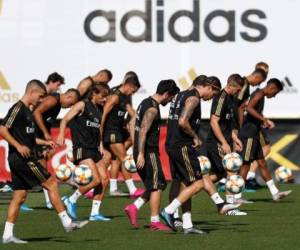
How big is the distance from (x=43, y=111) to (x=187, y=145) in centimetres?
414

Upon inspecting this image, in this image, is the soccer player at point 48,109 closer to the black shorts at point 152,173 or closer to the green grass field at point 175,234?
the green grass field at point 175,234

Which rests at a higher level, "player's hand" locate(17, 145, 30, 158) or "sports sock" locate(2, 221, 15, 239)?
"player's hand" locate(17, 145, 30, 158)

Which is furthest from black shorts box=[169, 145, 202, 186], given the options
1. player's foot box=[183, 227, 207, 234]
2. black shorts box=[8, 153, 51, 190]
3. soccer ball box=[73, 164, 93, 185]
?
soccer ball box=[73, 164, 93, 185]

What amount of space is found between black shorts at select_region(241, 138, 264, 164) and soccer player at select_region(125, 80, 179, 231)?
4.50 metres

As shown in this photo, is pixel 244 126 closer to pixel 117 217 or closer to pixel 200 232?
pixel 117 217

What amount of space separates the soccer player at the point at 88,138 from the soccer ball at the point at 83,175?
77mm

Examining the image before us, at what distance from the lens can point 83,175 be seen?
63.6 ft

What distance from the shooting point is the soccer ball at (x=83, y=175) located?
19266 millimetres

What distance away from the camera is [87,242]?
52.9ft

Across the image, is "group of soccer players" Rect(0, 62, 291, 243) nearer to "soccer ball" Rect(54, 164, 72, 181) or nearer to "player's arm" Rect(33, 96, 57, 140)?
"player's arm" Rect(33, 96, 57, 140)

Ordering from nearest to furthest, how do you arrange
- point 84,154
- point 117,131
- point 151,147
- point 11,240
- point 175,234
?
point 11,240
point 175,234
point 151,147
point 84,154
point 117,131

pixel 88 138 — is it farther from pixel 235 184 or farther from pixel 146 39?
pixel 146 39

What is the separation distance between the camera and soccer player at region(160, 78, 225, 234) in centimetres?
1695

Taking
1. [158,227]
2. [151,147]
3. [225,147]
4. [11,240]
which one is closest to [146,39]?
[225,147]
